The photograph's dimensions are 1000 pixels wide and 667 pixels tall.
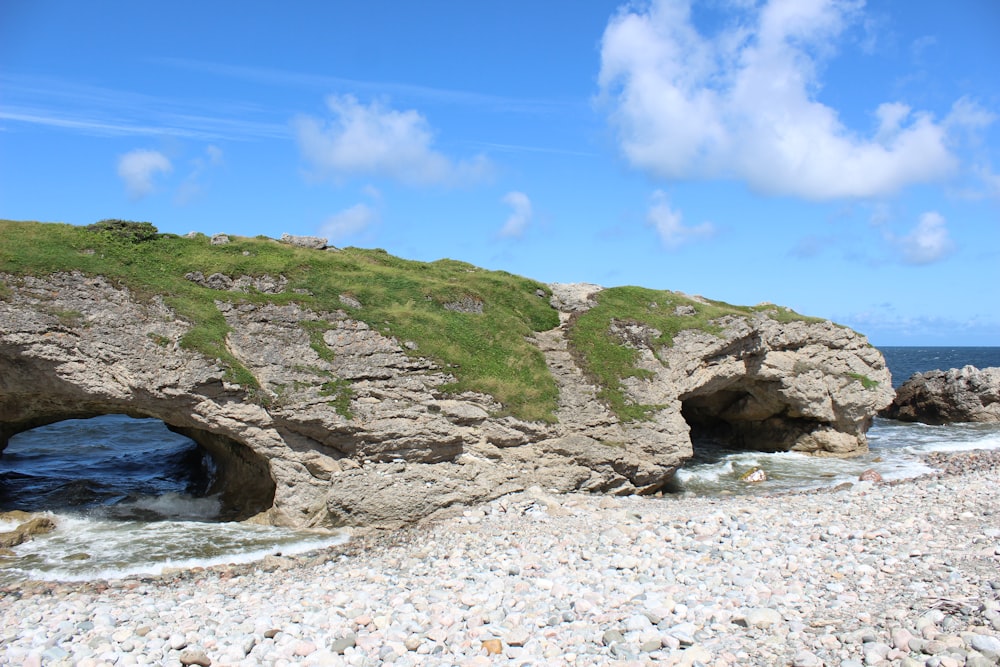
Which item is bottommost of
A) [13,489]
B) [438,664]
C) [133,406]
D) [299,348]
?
[438,664]

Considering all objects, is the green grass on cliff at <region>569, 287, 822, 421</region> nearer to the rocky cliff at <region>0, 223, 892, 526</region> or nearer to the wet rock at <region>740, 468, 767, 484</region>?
the rocky cliff at <region>0, 223, 892, 526</region>

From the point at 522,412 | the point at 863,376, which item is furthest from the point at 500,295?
the point at 863,376

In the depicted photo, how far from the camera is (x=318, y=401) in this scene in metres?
19.7

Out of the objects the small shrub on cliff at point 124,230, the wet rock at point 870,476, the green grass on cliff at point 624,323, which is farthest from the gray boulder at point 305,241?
the wet rock at point 870,476

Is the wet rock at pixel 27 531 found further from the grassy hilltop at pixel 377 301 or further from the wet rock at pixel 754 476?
the wet rock at pixel 754 476

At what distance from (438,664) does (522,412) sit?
11.1 metres

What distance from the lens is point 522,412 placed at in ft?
70.4

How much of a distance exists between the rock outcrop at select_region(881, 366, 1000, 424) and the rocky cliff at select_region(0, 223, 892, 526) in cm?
2664

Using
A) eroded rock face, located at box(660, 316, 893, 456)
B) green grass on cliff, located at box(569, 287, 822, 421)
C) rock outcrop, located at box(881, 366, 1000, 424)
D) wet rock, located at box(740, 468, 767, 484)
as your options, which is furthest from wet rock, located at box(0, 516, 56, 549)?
rock outcrop, located at box(881, 366, 1000, 424)

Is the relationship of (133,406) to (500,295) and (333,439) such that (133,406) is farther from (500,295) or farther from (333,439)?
(500,295)

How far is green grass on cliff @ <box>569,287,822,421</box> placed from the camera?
23.5 m

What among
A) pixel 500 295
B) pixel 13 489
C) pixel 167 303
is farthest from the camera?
pixel 500 295

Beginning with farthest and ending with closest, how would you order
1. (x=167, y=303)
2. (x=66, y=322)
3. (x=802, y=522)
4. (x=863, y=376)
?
(x=863, y=376) < (x=167, y=303) < (x=66, y=322) < (x=802, y=522)

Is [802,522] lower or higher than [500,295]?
lower
